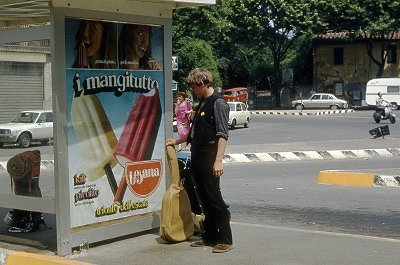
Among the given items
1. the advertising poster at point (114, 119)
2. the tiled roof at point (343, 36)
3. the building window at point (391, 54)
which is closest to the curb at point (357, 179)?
the advertising poster at point (114, 119)

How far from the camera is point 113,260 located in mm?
6539

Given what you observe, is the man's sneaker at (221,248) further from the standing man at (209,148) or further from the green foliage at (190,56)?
the green foliage at (190,56)

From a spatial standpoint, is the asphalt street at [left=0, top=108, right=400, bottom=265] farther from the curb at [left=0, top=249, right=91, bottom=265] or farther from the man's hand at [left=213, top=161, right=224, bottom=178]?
the man's hand at [left=213, top=161, right=224, bottom=178]

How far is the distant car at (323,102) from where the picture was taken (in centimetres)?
5481

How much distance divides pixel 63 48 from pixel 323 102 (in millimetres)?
50059

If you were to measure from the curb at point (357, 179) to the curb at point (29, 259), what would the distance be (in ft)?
25.1

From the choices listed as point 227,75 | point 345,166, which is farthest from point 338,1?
point 345,166

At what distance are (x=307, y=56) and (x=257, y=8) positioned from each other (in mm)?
10433

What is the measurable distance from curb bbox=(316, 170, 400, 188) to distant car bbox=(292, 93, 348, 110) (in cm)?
4237

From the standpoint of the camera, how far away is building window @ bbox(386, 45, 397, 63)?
57194 millimetres

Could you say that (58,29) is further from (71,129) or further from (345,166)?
(345,166)

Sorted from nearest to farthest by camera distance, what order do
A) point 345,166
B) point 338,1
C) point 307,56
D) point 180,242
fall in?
point 180,242
point 345,166
point 338,1
point 307,56

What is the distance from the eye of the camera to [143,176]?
745cm

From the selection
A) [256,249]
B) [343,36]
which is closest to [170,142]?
[256,249]
